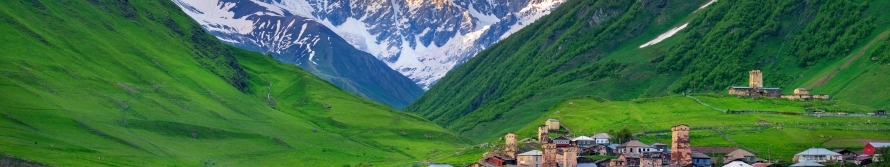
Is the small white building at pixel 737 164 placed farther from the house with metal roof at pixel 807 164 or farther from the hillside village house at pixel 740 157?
the hillside village house at pixel 740 157

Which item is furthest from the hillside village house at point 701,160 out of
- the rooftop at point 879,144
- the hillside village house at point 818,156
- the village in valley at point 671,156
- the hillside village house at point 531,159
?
the rooftop at point 879,144

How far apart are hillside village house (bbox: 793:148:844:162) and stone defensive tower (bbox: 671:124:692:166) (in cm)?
1748

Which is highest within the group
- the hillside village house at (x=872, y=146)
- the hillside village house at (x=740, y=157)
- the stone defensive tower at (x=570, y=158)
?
the hillside village house at (x=872, y=146)

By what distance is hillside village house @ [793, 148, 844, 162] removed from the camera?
16925 centimetres

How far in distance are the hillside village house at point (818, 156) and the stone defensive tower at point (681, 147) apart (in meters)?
17.5

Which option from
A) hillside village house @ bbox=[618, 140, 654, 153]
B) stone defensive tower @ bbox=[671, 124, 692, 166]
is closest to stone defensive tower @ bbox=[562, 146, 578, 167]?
stone defensive tower @ bbox=[671, 124, 692, 166]

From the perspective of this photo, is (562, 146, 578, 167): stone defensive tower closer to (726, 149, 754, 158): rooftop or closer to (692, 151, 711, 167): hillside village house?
(692, 151, 711, 167): hillside village house

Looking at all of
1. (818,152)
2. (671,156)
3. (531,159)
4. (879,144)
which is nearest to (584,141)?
(531,159)

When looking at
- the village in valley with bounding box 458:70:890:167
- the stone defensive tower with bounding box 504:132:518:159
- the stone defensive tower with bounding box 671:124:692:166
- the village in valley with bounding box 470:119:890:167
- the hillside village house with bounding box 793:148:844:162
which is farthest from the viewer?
the stone defensive tower with bounding box 504:132:518:159

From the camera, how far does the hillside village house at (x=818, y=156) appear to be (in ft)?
555

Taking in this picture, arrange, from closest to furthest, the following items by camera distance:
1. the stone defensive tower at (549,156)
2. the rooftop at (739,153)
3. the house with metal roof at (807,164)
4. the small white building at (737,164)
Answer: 1. the house with metal roof at (807,164)
2. the stone defensive tower at (549,156)
3. the small white building at (737,164)
4. the rooftop at (739,153)

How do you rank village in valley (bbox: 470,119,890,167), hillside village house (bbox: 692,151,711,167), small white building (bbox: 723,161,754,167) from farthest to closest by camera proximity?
hillside village house (bbox: 692,151,711,167)
small white building (bbox: 723,161,754,167)
village in valley (bbox: 470,119,890,167)

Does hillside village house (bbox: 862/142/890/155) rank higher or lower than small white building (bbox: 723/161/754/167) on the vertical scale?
higher

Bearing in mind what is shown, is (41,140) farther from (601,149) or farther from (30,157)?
(601,149)
